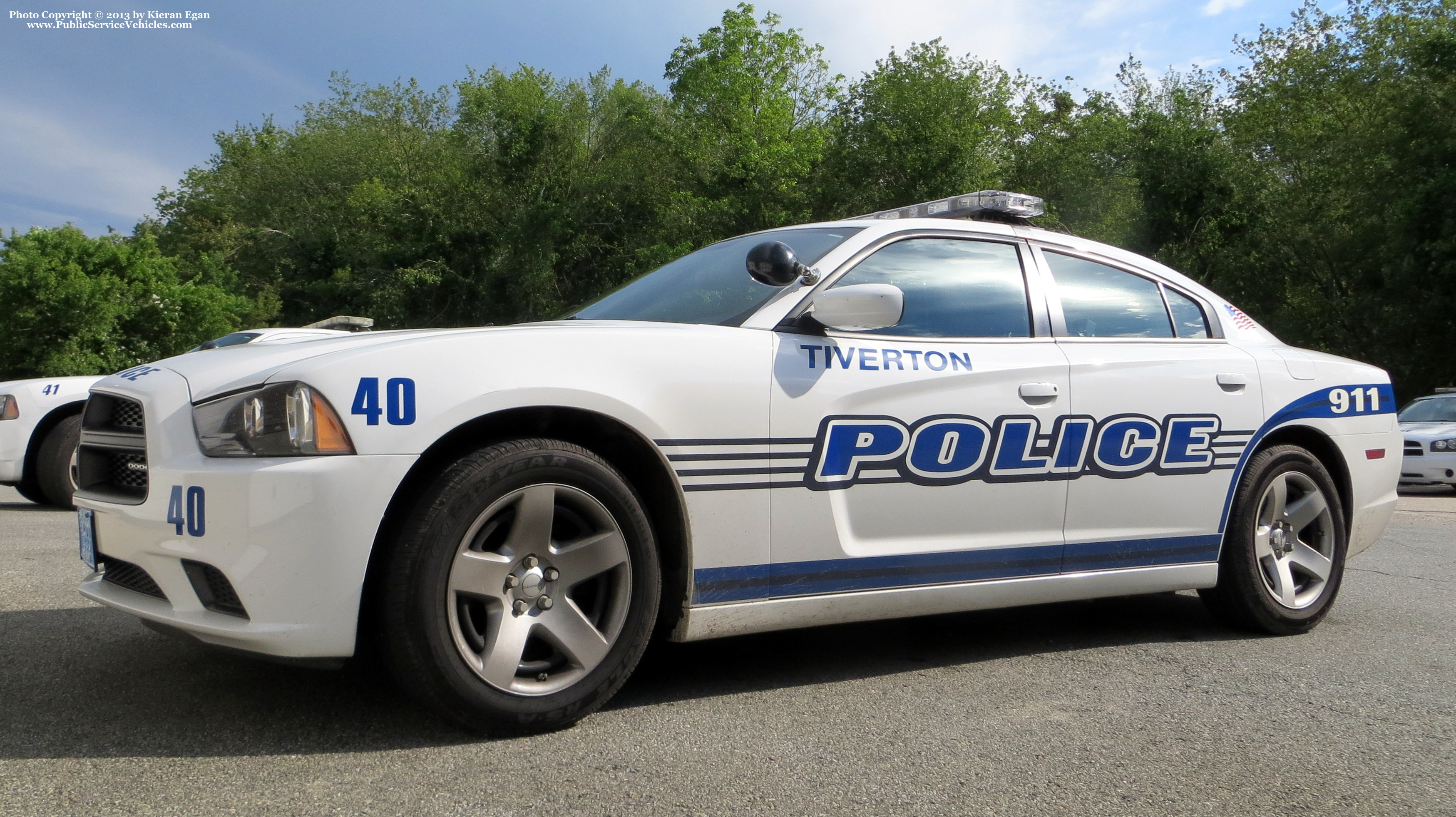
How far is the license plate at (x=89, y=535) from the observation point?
10.2ft

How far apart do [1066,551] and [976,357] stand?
0.77 meters

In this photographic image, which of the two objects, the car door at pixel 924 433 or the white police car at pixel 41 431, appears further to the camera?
the white police car at pixel 41 431

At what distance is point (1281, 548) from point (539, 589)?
3.15 m

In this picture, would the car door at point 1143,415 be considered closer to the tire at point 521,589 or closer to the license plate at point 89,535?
the tire at point 521,589

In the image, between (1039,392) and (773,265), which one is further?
(1039,392)

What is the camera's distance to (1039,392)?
3822 millimetres

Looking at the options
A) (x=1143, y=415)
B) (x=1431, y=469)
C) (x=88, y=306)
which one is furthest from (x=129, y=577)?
(x=88, y=306)

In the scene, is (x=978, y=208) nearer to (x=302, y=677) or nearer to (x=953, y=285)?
(x=953, y=285)

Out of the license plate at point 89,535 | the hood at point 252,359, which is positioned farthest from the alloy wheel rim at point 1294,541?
the license plate at point 89,535

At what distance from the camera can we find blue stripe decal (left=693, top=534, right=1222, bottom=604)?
10.7ft

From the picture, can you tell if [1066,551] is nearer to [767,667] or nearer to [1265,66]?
[767,667]

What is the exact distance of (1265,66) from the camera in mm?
35406

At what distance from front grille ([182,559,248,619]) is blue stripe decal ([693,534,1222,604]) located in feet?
3.97

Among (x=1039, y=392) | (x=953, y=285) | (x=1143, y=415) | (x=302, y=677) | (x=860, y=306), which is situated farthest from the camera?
(x=1143, y=415)
